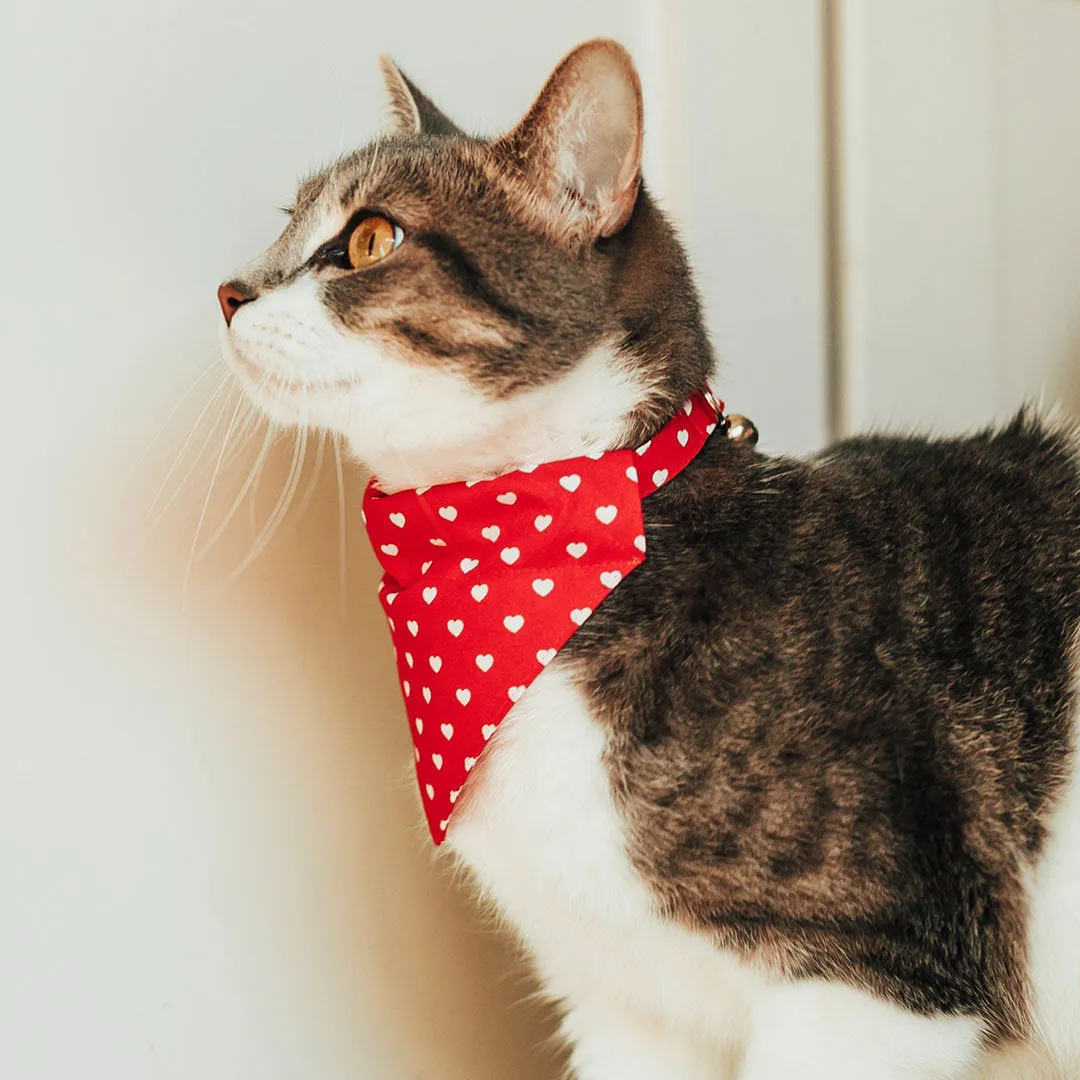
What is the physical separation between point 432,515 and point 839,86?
1.00 metres

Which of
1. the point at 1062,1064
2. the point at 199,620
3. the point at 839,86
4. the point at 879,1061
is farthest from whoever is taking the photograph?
the point at 839,86

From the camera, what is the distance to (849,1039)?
826mm

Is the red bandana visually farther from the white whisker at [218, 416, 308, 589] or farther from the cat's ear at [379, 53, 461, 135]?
the cat's ear at [379, 53, 461, 135]

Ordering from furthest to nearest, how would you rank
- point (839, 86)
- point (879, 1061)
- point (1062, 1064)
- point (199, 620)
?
point (839, 86) < point (199, 620) < point (1062, 1064) < point (879, 1061)

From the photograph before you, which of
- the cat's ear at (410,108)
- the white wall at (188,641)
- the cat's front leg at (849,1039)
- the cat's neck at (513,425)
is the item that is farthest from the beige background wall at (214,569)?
the cat's front leg at (849,1039)

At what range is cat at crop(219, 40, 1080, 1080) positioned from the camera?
0.83 meters

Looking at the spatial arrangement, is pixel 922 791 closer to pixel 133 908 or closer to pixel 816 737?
pixel 816 737

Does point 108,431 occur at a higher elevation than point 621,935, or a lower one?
higher

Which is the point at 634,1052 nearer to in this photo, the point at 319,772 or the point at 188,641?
the point at 319,772

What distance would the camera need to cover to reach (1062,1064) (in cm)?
93

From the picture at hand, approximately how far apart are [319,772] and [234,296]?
50 centimetres

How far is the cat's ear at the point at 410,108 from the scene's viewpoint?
1.02m

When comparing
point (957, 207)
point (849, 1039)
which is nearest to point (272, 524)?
point (849, 1039)

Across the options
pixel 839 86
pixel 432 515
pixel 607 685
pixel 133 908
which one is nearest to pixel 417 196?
pixel 432 515
